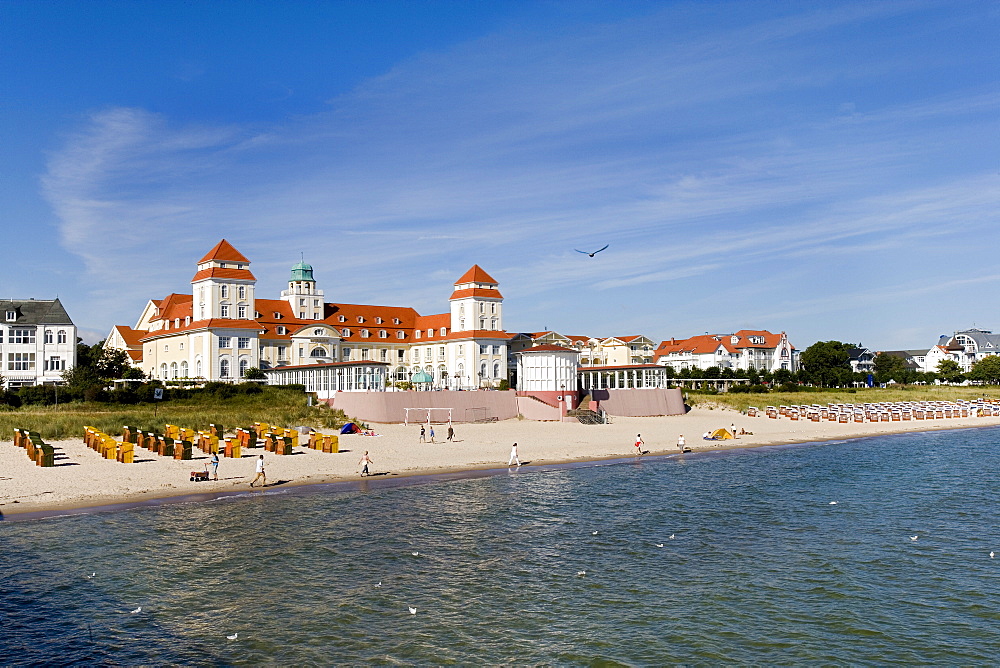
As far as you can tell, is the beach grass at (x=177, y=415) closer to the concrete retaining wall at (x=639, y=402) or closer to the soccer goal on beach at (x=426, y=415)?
the soccer goal on beach at (x=426, y=415)

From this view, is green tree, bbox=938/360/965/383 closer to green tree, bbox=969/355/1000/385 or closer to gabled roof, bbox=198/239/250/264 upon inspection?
green tree, bbox=969/355/1000/385

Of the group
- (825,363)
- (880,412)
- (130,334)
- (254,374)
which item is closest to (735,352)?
(825,363)

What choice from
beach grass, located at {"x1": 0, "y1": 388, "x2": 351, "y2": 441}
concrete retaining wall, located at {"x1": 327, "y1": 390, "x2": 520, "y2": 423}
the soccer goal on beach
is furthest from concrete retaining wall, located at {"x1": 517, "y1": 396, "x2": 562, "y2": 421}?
beach grass, located at {"x1": 0, "y1": 388, "x2": 351, "y2": 441}

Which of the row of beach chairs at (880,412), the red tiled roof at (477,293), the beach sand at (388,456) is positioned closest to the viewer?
the beach sand at (388,456)

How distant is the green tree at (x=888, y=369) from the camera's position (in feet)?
433

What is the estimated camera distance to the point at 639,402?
73312 millimetres

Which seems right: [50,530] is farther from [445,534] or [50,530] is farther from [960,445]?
[960,445]

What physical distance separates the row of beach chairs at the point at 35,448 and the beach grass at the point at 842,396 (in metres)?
60.8

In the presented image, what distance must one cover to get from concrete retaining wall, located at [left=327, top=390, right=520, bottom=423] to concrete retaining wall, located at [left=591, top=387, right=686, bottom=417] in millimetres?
9398

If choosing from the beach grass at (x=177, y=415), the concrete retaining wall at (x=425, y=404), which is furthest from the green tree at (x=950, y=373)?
the beach grass at (x=177, y=415)

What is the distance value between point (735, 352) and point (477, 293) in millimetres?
55581

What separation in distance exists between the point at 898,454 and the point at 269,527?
40529mm

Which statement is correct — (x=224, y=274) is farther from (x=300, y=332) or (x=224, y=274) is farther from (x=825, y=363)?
(x=825, y=363)

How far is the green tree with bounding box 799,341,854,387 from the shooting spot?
384 ft
